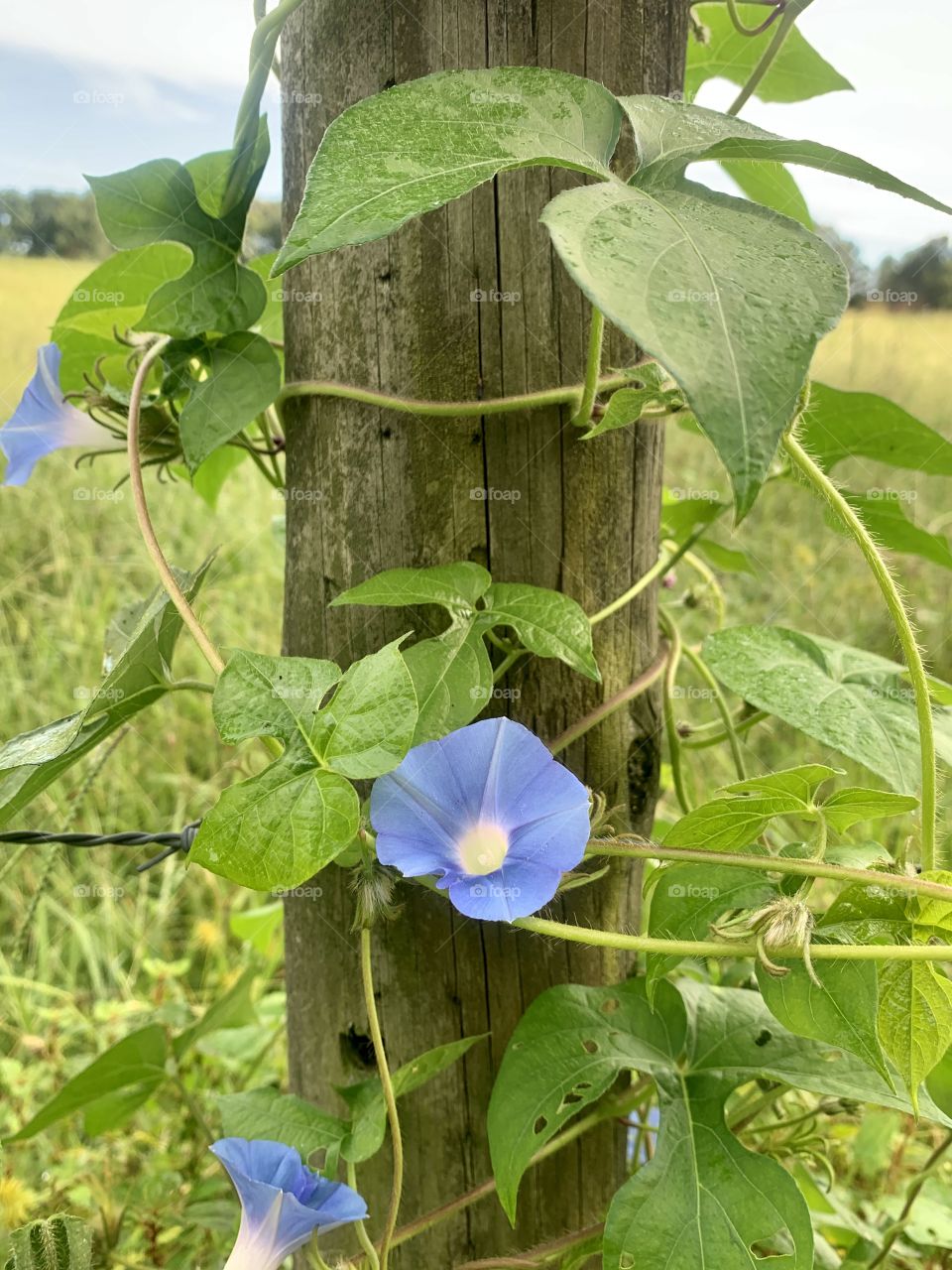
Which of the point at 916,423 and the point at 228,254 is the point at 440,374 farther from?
the point at 916,423

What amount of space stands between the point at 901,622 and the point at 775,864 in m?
0.17

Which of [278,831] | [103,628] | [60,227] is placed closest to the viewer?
[278,831]

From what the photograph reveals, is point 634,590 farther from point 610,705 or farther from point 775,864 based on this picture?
point 775,864

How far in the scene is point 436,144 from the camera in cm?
51

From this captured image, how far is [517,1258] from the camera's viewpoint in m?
0.79

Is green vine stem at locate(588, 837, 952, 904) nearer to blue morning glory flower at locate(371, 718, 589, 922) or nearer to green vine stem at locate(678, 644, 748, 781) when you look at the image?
blue morning glory flower at locate(371, 718, 589, 922)

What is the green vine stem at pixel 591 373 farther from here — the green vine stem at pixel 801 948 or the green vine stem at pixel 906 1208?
the green vine stem at pixel 906 1208

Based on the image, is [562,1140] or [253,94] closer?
[253,94]

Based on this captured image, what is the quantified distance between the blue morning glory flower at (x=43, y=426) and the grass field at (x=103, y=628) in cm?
13

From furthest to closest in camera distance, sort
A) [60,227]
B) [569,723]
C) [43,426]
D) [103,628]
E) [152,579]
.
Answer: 1. [60,227]
2. [152,579]
3. [103,628]
4. [43,426]
5. [569,723]

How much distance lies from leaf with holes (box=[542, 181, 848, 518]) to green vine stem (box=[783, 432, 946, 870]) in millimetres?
177

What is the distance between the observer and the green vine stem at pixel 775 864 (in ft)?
2.03

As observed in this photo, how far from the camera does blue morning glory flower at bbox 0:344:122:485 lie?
895 mm

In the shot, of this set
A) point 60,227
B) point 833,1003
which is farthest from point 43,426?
point 60,227
